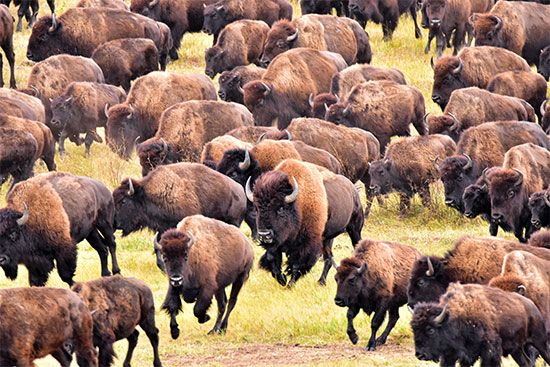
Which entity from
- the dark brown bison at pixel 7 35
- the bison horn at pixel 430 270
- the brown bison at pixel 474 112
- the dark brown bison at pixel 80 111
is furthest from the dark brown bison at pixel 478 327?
the dark brown bison at pixel 7 35

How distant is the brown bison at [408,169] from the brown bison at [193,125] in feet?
7.16

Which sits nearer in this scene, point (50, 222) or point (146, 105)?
point (50, 222)

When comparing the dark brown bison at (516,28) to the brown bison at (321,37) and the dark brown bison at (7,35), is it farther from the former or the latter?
the dark brown bison at (7,35)

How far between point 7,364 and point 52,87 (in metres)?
11.4

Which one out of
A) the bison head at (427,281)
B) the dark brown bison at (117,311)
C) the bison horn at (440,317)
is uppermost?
the bison horn at (440,317)

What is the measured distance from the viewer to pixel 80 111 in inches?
789

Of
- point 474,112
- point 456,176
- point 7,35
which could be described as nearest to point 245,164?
point 456,176

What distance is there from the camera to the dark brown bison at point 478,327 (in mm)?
10508

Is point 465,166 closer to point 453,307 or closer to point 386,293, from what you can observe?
point 386,293

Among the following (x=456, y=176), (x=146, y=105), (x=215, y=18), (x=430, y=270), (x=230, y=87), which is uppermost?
(x=430, y=270)

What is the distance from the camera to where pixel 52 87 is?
69.4 feet

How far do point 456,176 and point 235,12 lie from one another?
989 centimetres

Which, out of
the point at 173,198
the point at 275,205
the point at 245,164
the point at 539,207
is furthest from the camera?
the point at 245,164

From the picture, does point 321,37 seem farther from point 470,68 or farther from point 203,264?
point 203,264
